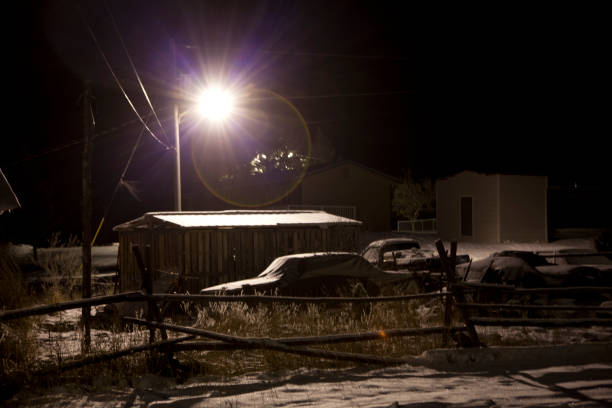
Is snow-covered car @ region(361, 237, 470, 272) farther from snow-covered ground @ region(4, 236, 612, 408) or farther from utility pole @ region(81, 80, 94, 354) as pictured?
utility pole @ region(81, 80, 94, 354)

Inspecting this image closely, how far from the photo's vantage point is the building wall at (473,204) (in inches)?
1098

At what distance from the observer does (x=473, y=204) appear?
1144 inches

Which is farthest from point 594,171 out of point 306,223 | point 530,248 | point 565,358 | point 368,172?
point 565,358

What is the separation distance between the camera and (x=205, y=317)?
9.27 metres

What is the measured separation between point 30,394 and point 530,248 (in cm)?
2355

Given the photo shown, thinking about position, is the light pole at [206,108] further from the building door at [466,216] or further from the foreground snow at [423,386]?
the building door at [466,216]

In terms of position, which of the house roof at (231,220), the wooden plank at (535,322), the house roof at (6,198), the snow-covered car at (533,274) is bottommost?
the wooden plank at (535,322)

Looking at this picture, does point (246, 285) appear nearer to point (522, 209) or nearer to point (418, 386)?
point (418, 386)

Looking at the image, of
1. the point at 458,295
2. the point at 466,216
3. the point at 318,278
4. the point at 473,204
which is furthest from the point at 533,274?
the point at 466,216

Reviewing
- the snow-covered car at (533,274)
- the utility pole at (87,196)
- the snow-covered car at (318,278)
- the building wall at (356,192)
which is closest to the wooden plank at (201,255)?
the snow-covered car at (318,278)

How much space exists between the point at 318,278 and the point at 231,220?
5612mm

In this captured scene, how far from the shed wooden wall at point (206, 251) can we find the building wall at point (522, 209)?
1567 cm

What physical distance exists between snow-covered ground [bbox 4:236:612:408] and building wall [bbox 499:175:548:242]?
21.2m

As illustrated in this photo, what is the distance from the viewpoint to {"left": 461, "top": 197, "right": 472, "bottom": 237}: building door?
29500 millimetres
